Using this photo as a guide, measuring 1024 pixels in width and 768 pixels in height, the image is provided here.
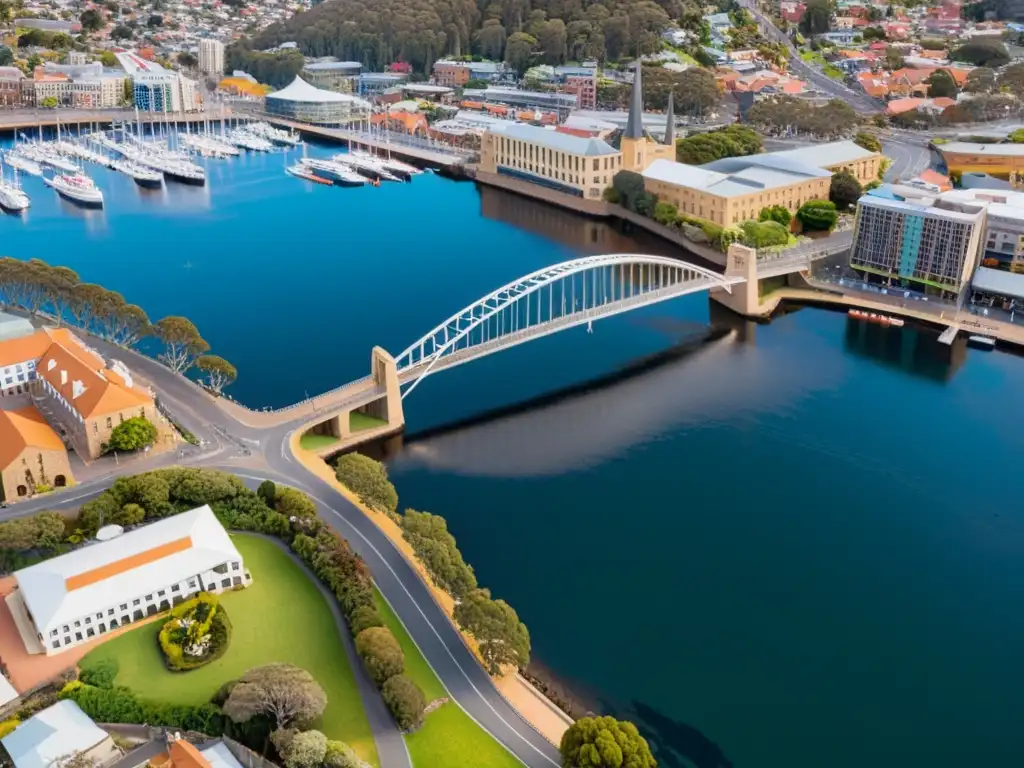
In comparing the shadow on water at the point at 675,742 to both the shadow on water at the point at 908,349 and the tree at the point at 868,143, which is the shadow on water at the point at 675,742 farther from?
the tree at the point at 868,143

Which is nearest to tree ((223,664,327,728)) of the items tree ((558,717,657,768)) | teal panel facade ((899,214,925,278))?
tree ((558,717,657,768))

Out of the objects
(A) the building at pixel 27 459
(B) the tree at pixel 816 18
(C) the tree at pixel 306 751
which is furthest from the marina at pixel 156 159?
(B) the tree at pixel 816 18

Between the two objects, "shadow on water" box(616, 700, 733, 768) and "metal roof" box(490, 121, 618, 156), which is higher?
"metal roof" box(490, 121, 618, 156)

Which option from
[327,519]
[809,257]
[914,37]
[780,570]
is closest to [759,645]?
[780,570]

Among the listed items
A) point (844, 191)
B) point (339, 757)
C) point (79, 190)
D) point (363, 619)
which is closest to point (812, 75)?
point (844, 191)

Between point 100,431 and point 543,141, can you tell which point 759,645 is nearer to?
point 100,431

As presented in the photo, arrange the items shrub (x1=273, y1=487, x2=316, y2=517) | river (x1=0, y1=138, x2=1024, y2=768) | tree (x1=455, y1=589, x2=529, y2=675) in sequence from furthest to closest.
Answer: shrub (x1=273, y1=487, x2=316, y2=517) < river (x1=0, y1=138, x2=1024, y2=768) < tree (x1=455, y1=589, x2=529, y2=675)

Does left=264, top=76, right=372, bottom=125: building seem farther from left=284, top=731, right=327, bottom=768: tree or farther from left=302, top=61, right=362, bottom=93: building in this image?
left=284, top=731, right=327, bottom=768: tree
